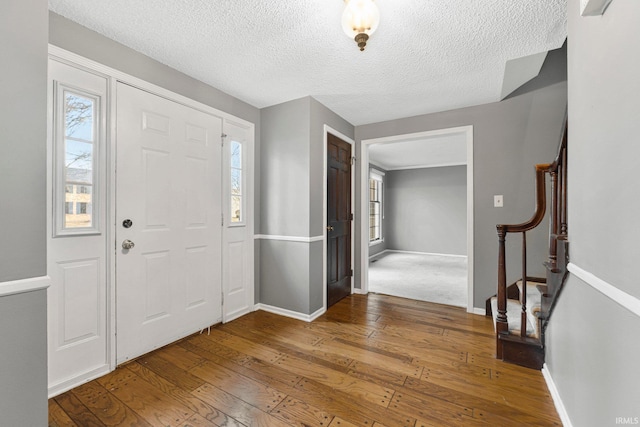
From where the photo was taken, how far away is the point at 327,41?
1901 millimetres

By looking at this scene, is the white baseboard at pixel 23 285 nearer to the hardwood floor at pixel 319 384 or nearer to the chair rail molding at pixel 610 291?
the hardwood floor at pixel 319 384

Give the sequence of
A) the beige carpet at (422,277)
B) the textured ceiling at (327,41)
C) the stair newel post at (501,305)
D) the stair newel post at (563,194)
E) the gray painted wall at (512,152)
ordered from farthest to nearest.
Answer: the beige carpet at (422,277)
the gray painted wall at (512,152)
the stair newel post at (501,305)
the stair newel post at (563,194)
the textured ceiling at (327,41)

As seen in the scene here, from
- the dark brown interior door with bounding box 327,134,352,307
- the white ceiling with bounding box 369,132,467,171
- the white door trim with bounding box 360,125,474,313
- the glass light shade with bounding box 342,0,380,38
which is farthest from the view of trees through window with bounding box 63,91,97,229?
the white ceiling with bounding box 369,132,467,171

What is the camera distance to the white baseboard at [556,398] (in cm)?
137

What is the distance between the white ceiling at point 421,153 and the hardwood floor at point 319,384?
124 inches

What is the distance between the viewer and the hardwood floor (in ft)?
4.80

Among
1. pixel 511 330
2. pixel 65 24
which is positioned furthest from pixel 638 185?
pixel 65 24

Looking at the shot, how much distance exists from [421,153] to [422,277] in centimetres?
271

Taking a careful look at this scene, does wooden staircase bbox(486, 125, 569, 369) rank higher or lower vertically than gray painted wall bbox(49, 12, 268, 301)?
lower

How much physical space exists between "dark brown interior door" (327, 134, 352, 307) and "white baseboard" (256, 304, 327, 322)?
0.92 feet

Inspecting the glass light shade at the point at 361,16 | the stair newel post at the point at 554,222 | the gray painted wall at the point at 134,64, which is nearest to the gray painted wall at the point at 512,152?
the stair newel post at the point at 554,222

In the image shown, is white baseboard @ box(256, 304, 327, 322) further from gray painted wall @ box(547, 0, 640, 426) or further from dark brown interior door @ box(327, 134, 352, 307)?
gray painted wall @ box(547, 0, 640, 426)

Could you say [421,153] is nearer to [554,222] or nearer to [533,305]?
[554,222]

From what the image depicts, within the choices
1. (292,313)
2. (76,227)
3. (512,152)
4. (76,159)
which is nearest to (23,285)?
(76,227)
